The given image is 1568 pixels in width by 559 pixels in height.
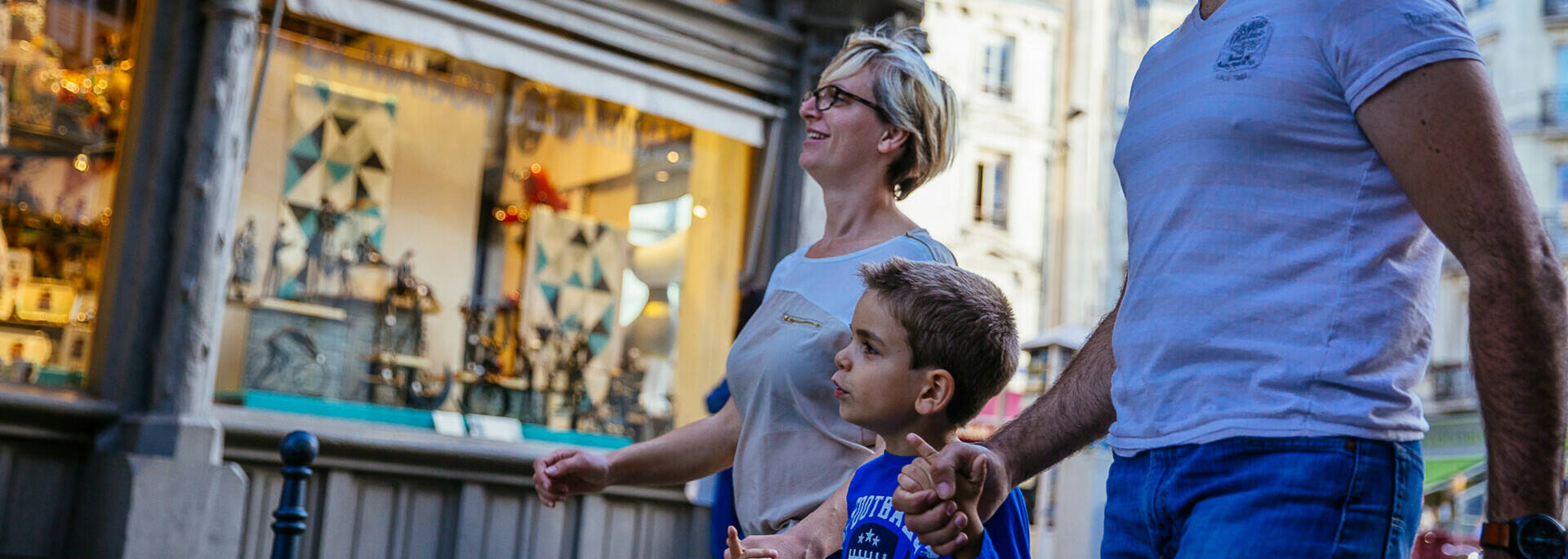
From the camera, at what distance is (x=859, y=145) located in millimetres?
3207

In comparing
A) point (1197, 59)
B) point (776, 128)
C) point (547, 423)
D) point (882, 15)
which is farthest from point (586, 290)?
point (1197, 59)

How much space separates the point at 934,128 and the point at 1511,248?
66.2 inches

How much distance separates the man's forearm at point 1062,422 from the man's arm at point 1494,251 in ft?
2.09

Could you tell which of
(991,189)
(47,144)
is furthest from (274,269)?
(991,189)

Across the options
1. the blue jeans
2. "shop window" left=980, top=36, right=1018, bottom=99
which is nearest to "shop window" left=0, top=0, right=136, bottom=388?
the blue jeans

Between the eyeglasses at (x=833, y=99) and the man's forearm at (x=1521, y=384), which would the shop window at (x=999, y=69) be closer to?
the eyeglasses at (x=833, y=99)

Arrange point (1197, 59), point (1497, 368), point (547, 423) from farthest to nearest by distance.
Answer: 1. point (547, 423)
2. point (1197, 59)
3. point (1497, 368)

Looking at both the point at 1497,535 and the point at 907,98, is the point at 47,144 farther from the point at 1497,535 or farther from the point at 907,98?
the point at 1497,535

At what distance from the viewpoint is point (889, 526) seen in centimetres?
241

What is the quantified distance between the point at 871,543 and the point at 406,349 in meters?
6.06

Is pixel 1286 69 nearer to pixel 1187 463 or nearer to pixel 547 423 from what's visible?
pixel 1187 463

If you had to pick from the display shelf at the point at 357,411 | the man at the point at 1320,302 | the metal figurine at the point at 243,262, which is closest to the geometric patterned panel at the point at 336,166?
the metal figurine at the point at 243,262

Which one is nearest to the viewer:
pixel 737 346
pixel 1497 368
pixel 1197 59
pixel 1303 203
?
pixel 1497 368

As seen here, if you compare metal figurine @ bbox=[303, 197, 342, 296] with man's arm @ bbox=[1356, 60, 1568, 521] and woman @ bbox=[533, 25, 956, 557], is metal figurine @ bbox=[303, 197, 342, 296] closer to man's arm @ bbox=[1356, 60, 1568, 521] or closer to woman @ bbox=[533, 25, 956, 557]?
woman @ bbox=[533, 25, 956, 557]
